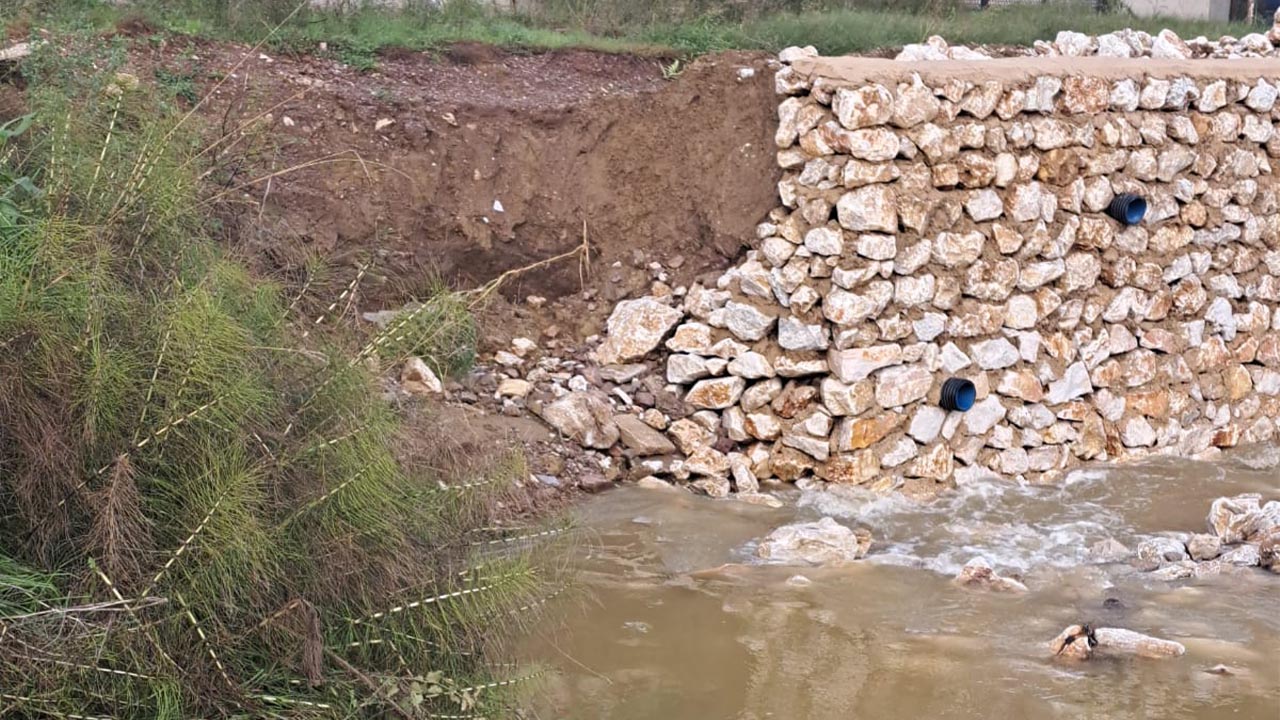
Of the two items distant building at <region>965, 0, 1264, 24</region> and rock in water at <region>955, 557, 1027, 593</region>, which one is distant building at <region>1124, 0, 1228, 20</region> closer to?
distant building at <region>965, 0, 1264, 24</region>

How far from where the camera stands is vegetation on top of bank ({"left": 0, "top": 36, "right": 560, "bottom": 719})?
3.78m

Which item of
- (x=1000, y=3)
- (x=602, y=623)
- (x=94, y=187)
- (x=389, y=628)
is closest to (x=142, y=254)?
(x=94, y=187)

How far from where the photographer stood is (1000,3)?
574 inches

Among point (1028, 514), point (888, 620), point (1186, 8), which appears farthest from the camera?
point (1186, 8)

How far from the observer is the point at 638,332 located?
8.15m

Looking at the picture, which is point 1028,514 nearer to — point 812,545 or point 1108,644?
point 812,545

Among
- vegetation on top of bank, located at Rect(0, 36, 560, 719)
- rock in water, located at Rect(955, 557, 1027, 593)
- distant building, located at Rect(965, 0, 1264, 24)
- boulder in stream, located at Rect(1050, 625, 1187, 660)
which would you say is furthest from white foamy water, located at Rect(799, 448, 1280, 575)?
distant building, located at Rect(965, 0, 1264, 24)

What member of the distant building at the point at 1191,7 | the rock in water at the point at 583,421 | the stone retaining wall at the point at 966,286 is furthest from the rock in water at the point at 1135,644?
the distant building at the point at 1191,7

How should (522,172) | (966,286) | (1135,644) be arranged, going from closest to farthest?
1. (1135,644)
2. (966,286)
3. (522,172)

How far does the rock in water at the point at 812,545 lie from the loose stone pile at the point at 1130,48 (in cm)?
352

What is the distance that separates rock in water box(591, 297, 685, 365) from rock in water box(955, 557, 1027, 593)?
7.52 feet

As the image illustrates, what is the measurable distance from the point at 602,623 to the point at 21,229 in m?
2.83

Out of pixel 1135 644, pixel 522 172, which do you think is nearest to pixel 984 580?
pixel 1135 644

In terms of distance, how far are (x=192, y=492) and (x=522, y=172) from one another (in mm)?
4959
